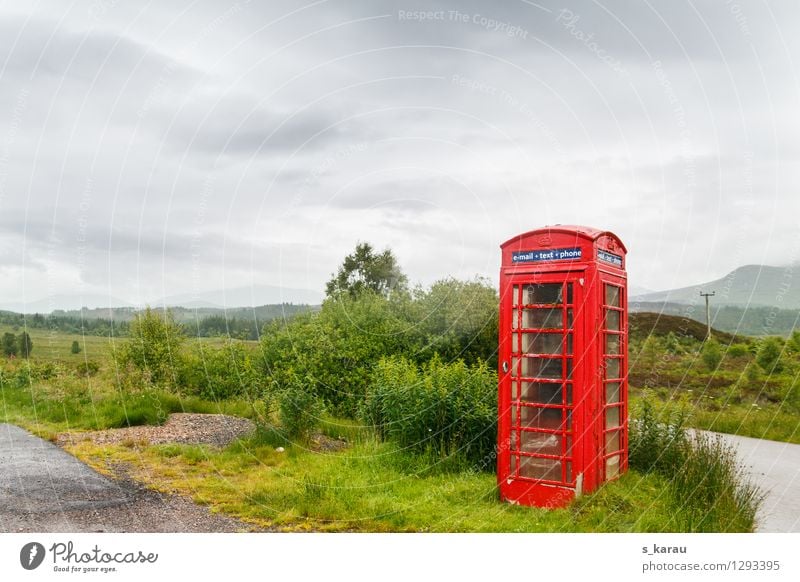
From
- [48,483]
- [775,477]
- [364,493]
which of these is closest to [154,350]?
[48,483]

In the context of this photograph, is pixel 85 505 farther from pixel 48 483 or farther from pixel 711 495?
pixel 711 495

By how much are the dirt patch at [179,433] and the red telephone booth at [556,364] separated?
4.74m

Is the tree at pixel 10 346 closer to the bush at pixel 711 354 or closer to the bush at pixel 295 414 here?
the bush at pixel 295 414

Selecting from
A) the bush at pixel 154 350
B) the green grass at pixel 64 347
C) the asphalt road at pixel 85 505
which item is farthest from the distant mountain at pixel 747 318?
the green grass at pixel 64 347

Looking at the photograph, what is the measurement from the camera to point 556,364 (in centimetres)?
627

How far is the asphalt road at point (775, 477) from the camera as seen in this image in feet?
20.8

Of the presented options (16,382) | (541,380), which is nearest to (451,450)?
(541,380)

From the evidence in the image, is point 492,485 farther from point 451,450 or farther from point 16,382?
point 16,382

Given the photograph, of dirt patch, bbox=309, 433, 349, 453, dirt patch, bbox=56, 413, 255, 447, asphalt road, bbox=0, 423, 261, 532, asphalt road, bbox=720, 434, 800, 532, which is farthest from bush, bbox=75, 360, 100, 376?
asphalt road, bbox=720, 434, 800, 532

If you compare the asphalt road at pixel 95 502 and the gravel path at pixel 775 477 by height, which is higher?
the asphalt road at pixel 95 502

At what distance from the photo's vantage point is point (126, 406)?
1136 centimetres

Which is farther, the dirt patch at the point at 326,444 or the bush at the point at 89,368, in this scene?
the bush at the point at 89,368
